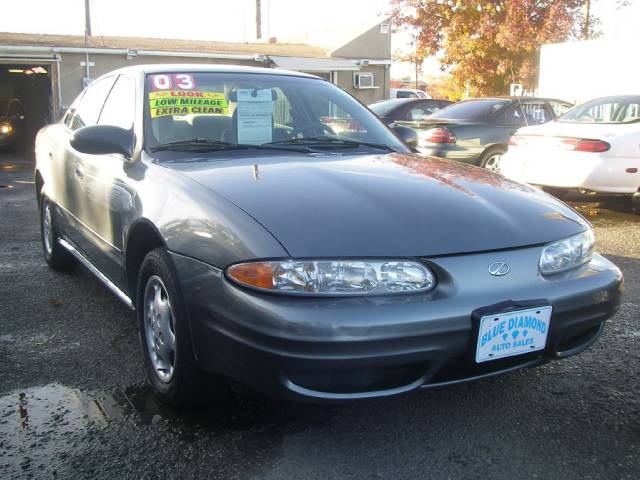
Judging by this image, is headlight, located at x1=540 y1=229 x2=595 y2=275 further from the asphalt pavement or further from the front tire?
the front tire

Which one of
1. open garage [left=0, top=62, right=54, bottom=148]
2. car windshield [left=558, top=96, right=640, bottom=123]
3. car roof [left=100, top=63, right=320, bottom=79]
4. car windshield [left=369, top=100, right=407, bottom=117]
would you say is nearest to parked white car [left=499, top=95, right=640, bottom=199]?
car windshield [left=558, top=96, right=640, bottom=123]

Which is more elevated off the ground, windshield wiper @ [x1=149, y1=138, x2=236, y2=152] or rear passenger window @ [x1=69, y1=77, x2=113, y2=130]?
rear passenger window @ [x1=69, y1=77, x2=113, y2=130]

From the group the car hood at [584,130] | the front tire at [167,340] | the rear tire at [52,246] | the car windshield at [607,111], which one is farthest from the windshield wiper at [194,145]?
the car windshield at [607,111]

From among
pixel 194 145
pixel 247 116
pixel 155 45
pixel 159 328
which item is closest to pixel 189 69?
pixel 247 116

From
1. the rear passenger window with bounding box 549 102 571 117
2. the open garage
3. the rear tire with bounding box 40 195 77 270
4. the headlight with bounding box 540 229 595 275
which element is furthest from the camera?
the open garage

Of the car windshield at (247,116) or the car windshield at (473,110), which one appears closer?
the car windshield at (247,116)

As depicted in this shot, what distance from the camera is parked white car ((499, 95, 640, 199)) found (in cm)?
680

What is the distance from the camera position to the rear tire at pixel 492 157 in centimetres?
905

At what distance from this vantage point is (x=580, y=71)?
53.6 feet

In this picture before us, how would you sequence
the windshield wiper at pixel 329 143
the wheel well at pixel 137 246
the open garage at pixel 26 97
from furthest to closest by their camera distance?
the open garage at pixel 26 97, the windshield wiper at pixel 329 143, the wheel well at pixel 137 246

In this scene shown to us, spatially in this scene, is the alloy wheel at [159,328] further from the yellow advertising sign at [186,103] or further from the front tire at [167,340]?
the yellow advertising sign at [186,103]

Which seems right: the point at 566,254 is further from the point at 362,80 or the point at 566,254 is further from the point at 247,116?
the point at 362,80

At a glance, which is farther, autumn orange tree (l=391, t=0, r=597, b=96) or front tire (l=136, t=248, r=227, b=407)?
autumn orange tree (l=391, t=0, r=597, b=96)

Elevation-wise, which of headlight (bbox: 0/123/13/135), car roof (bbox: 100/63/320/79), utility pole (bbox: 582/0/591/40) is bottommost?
headlight (bbox: 0/123/13/135)
